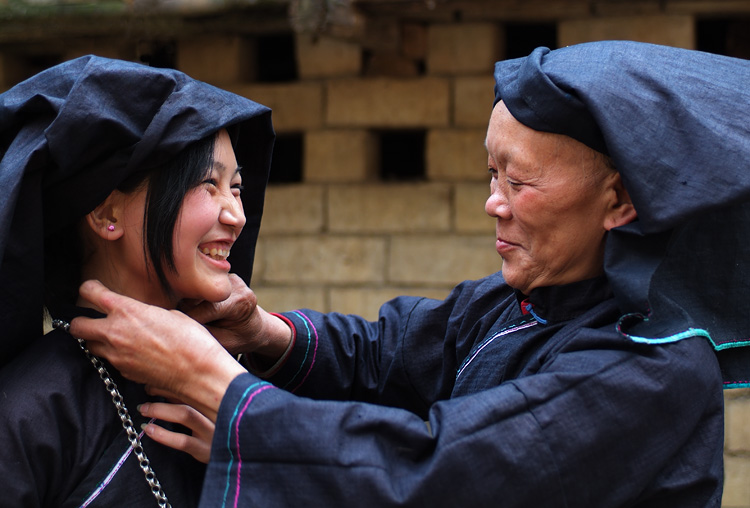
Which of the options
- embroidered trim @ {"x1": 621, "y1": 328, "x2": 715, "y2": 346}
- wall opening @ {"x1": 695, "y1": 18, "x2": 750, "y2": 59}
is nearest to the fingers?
embroidered trim @ {"x1": 621, "y1": 328, "x2": 715, "y2": 346}

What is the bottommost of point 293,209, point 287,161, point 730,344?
point 293,209

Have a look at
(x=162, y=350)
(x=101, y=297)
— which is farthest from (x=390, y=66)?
(x=162, y=350)

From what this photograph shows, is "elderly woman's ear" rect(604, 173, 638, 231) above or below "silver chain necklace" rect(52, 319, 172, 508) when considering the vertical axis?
above

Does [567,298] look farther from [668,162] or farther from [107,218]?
[107,218]

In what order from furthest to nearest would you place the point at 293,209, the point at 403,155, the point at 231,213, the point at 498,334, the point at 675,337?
the point at 403,155
the point at 293,209
the point at 498,334
the point at 231,213
the point at 675,337

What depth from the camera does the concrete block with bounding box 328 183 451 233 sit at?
458 centimetres

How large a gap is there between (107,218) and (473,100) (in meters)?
2.77

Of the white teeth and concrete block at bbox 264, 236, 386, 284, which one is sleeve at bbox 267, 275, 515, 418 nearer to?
the white teeth

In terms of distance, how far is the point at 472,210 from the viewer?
453 cm

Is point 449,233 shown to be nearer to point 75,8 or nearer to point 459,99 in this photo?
point 459,99

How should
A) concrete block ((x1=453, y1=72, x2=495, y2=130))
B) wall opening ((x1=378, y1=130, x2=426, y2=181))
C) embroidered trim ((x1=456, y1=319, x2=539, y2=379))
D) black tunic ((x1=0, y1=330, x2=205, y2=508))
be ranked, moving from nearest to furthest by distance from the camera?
black tunic ((x1=0, y1=330, x2=205, y2=508)) → embroidered trim ((x1=456, y1=319, x2=539, y2=379)) → concrete block ((x1=453, y1=72, x2=495, y2=130)) → wall opening ((x1=378, y1=130, x2=426, y2=181))

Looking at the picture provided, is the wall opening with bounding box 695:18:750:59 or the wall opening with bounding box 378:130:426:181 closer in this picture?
the wall opening with bounding box 695:18:750:59

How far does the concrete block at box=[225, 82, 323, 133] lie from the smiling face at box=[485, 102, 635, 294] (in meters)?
2.69

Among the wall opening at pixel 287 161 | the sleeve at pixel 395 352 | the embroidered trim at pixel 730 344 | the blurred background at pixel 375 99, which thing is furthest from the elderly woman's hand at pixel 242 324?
the wall opening at pixel 287 161
